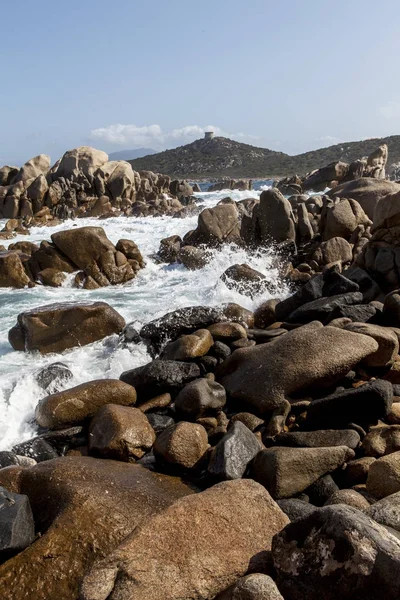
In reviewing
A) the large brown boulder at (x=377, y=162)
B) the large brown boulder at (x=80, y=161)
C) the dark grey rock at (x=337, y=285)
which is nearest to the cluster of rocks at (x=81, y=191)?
the large brown boulder at (x=80, y=161)

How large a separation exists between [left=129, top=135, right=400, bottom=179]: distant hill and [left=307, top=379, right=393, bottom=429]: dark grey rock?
71.5 m

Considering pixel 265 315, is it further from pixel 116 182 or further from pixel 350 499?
pixel 116 182

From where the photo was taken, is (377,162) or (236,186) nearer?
(377,162)

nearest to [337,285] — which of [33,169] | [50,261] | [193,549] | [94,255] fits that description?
[193,549]

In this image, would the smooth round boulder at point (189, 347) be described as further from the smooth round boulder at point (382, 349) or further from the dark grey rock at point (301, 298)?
the smooth round boulder at point (382, 349)

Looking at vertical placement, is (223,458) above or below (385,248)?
below

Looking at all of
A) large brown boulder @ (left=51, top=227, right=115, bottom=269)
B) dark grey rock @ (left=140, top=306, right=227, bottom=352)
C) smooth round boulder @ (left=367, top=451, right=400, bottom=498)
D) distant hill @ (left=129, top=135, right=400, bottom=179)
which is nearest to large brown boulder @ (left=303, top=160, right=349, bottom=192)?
large brown boulder @ (left=51, top=227, right=115, bottom=269)

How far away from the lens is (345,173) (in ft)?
130

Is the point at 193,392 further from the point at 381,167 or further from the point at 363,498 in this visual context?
the point at 381,167

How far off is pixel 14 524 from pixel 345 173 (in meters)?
39.4

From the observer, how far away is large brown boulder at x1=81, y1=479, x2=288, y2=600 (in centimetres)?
300

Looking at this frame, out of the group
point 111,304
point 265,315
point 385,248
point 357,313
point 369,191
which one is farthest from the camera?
point 369,191

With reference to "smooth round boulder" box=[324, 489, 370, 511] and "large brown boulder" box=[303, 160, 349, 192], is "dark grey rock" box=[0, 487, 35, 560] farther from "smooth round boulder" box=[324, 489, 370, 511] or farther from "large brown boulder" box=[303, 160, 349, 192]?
"large brown boulder" box=[303, 160, 349, 192]

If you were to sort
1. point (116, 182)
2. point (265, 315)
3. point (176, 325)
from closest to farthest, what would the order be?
point (176, 325) → point (265, 315) → point (116, 182)
